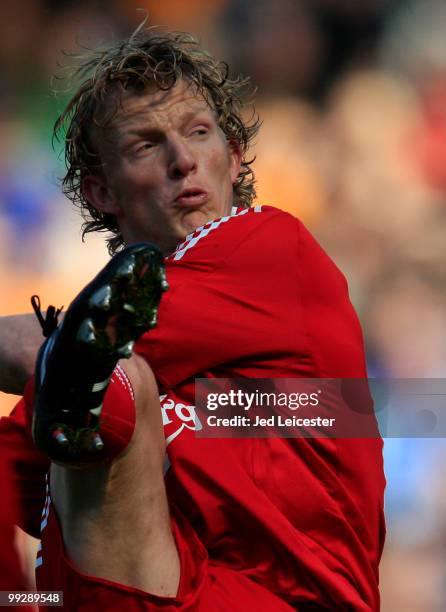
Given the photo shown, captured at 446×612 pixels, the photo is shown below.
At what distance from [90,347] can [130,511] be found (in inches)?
12.9

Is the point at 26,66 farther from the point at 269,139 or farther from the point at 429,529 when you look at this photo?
the point at 429,529

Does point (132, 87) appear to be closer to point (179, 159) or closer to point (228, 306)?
point (179, 159)

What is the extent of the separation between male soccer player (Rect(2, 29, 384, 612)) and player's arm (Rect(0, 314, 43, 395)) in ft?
0.04

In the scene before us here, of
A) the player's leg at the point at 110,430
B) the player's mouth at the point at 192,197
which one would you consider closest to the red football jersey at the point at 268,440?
the player's leg at the point at 110,430

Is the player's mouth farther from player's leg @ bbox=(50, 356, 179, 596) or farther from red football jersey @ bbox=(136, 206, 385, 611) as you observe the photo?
player's leg @ bbox=(50, 356, 179, 596)

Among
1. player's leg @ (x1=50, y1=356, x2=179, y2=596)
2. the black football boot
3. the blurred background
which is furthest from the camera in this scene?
the blurred background

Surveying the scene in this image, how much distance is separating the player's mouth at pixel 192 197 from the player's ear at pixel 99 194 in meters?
0.23

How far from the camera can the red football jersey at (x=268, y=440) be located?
61.2 inches

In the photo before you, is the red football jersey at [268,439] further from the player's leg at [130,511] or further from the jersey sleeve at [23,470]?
the jersey sleeve at [23,470]

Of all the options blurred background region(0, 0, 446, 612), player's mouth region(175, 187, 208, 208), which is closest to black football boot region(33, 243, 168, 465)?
player's mouth region(175, 187, 208, 208)

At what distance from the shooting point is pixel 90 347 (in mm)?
1186

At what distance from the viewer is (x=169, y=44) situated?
2.14 meters

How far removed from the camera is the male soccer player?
1.24 m

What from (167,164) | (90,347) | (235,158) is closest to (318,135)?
(235,158)
